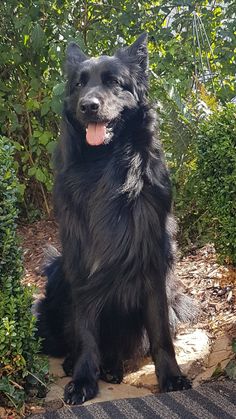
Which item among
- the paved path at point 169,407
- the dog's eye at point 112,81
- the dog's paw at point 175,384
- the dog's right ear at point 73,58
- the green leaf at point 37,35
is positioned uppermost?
the green leaf at point 37,35

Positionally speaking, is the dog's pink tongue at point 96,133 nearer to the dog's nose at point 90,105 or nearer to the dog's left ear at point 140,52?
the dog's nose at point 90,105

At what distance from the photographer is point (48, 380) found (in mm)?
3062

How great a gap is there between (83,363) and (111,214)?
79cm

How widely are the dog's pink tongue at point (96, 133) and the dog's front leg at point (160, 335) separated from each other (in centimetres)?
77

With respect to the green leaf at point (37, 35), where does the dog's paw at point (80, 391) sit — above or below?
below

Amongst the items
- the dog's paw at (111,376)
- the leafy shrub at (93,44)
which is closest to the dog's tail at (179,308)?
the dog's paw at (111,376)

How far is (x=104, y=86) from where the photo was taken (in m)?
3.15

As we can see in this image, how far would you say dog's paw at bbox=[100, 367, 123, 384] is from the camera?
3.30 metres

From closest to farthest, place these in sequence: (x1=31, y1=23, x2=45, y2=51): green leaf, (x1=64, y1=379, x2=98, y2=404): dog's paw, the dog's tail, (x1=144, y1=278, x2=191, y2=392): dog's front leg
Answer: (x1=64, y1=379, x2=98, y2=404): dog's paw, (x1=144, y1=278, x2=191, y2=392): dog's front leg, the dog's tail, (x1=31, y1=23, x2=45, y2=51): green leaf

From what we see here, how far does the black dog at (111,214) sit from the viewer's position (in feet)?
10.1

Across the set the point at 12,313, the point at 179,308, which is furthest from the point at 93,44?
the point at 12,313

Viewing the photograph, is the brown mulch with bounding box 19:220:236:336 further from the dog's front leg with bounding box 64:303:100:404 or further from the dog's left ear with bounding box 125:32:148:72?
the dog's left ear with bounding box 125:32:148:72

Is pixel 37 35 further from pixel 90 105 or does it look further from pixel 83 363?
pixel 83 363

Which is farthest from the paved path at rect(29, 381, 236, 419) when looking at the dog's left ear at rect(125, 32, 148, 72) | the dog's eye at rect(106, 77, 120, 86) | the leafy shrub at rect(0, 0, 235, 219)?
the leafy shrub at rect(0, 0, 235, 219)
